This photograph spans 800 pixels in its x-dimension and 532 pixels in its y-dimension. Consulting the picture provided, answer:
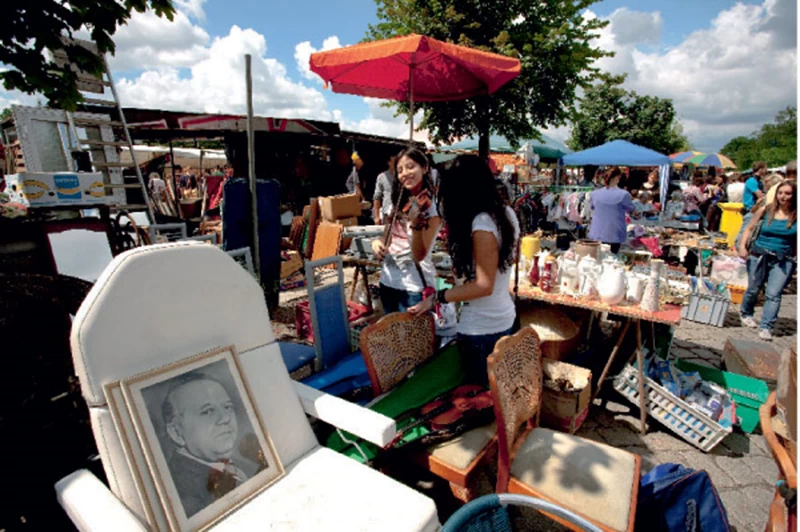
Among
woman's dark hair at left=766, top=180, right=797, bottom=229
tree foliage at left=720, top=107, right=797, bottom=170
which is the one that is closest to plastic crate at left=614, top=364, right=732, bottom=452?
woman's dark hair at left=766, top=180, right=797, bottom=229

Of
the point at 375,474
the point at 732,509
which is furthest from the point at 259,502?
the point at 732,509

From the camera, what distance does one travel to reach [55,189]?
3.21 meters

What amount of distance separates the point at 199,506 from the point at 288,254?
5151 millimetres

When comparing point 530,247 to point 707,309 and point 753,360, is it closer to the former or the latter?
point 753,360

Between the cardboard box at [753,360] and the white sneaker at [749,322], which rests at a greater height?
the cardboard box at [753,360]

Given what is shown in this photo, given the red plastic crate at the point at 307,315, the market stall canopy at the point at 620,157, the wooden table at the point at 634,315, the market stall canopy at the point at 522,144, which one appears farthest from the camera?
the market stall canopy at the point at 522,144

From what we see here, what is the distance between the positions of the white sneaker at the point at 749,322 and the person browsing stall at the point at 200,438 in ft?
19.4

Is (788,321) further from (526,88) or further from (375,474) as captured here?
(526,88)

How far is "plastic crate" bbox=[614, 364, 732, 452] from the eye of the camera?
8.65ft

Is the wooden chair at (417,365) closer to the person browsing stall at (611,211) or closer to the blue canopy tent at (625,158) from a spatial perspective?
the person browsing stall at (611,211)

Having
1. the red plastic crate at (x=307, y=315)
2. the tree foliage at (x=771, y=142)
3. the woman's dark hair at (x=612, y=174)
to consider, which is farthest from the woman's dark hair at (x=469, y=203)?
the tree foliage at (x=771, y=142)

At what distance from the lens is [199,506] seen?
1429mm

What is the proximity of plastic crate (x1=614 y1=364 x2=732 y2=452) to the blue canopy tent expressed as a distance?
28.3 feet

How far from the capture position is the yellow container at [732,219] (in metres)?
7.89
